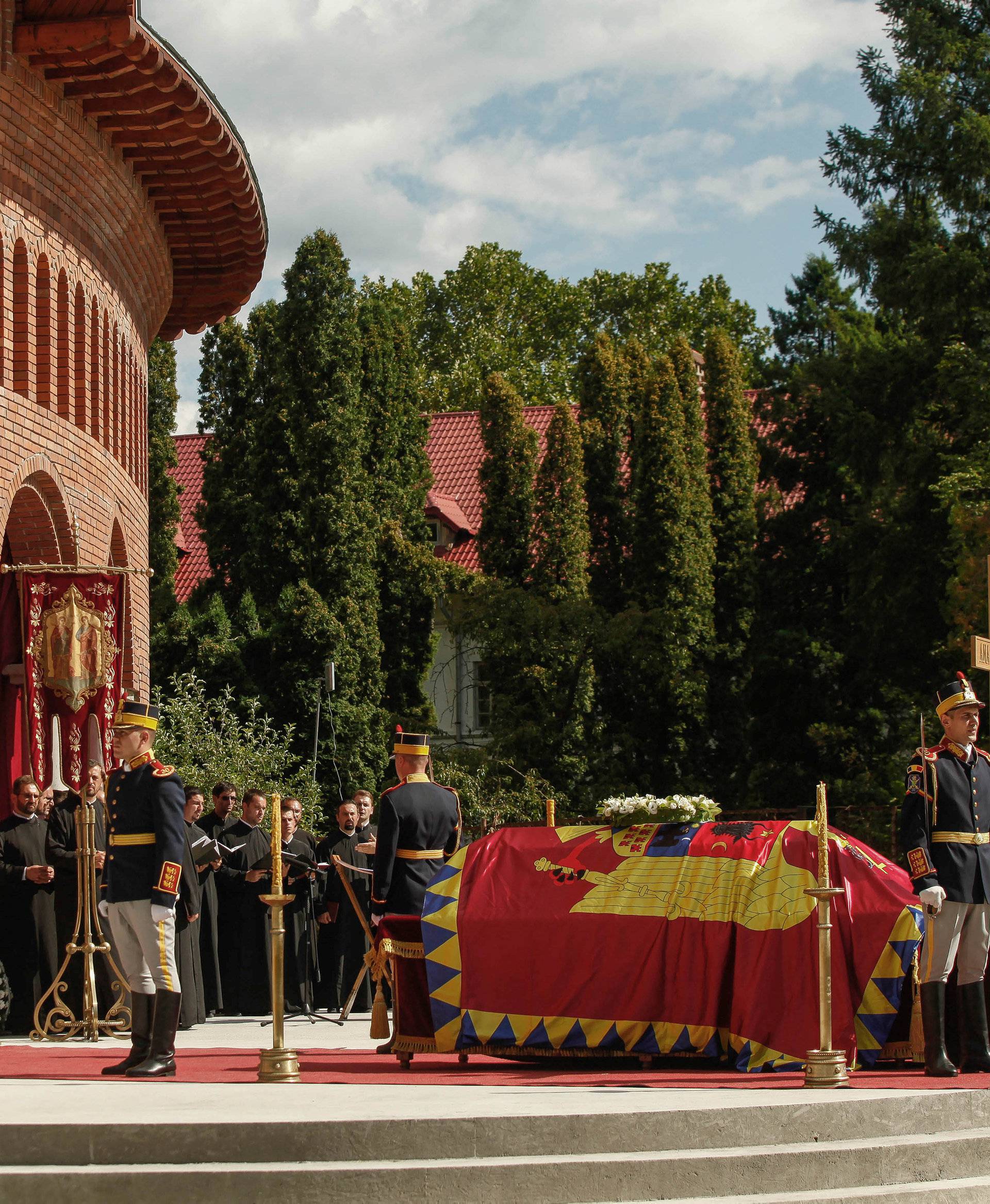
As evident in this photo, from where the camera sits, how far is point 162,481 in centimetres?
3425

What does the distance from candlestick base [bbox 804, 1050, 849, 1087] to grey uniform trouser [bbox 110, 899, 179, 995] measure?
11.1ft

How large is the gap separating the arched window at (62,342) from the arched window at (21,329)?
0.50 meters

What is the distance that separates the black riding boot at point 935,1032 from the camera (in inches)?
342

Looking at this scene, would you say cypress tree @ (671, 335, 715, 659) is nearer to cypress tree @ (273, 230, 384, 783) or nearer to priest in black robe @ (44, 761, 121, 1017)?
cypress tree @ (273, 230, 384, 783)

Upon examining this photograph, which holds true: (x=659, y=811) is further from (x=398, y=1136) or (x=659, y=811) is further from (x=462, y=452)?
(x=462, y=452)

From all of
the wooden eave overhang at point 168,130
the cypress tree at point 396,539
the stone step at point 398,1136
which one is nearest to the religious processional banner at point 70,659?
the wooden eave overhang at point 168,130

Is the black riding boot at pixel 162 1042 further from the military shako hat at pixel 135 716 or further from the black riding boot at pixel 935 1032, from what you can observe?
the black riding boot at pixel 935 1032

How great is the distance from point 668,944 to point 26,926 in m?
5.72

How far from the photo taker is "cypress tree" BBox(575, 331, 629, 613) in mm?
38438

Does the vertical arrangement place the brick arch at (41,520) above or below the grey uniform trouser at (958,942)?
above

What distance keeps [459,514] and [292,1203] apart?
3942 centimetres

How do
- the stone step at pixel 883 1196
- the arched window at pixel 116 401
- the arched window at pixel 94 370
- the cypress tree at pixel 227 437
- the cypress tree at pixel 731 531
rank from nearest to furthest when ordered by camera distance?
the stone step at pixel 883 1196 < the arched window at pixel 94 370 < the arched window at pixel 116 401 < the cypress tree at pixel 227 437 < the cypress tree at pixel 731 531

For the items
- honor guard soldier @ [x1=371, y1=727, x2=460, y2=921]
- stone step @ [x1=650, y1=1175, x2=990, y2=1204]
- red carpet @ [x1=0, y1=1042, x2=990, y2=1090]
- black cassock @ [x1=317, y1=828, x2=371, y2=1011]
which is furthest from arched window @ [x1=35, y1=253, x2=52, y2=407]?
stone step @ [x1=650, y1=1175, x2=990, y2=1204]

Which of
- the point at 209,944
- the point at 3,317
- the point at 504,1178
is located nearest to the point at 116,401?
the point at 3,317
